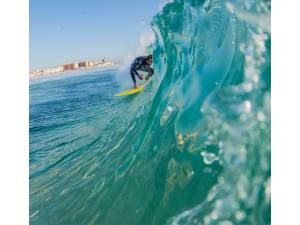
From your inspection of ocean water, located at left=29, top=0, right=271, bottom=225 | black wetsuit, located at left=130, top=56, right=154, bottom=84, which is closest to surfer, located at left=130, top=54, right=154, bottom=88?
black wetsuit, located at left=130, top=56, right=154, bottom=84

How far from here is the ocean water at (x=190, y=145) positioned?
2215 millimetres

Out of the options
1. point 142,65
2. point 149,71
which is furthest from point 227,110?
point 142,65

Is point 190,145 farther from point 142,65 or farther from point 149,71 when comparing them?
point 142,65

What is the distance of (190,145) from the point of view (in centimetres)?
254

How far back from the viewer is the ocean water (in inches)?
87.2

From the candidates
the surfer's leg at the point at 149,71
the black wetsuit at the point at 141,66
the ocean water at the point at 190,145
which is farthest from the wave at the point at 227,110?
the black wetsuit at the point at 141,66

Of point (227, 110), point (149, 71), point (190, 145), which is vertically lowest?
point (190, 145)

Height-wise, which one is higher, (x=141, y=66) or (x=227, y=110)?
(x=141, y=66)

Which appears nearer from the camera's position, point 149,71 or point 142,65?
point 149,71

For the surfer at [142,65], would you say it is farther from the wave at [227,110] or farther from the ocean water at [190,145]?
the wave at [227,110]

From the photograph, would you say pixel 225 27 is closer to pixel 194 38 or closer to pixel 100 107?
pixel 194 38

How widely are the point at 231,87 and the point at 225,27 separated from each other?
55 cm

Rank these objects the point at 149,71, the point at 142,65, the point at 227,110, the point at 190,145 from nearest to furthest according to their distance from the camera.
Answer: the point at 227,110, the point at 190,145, the point at 149,71, the point at 142,65
